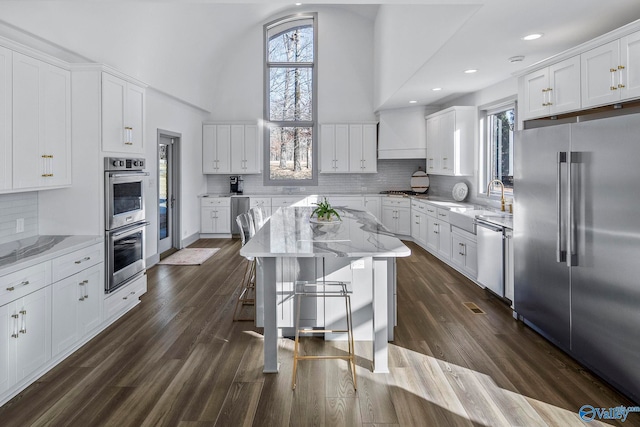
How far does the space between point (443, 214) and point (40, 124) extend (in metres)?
5.17

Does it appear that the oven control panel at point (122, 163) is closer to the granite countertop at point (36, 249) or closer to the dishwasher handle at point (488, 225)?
the granite countertop at point (36, 249)

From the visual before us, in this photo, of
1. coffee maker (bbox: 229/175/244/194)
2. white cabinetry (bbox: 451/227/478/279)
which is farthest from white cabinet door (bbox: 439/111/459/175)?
coffee maker (bbox: 229/175/244/194)

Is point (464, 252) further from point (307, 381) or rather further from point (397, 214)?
point (307, 381)

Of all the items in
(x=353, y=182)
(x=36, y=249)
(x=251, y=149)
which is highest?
(x=251, y=149)

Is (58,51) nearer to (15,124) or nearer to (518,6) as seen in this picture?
(15,124)

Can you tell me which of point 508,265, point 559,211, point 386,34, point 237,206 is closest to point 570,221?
point 559,211

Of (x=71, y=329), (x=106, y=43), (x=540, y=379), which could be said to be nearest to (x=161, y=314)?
(x=71, y=329)

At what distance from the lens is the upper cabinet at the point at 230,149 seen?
9016mm

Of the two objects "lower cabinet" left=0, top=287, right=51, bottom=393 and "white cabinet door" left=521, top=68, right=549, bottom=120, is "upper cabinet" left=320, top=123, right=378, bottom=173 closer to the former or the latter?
"white cabinet door" left=521, top=68, right=549, bottom=120

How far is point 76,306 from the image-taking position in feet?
11.1

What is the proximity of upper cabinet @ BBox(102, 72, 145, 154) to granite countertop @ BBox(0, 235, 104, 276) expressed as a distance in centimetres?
87

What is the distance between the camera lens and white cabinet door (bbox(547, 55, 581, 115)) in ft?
10.8

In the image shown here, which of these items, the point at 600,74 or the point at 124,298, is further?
the point at 124,298

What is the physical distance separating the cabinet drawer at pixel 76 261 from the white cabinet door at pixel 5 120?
25.0 inches
